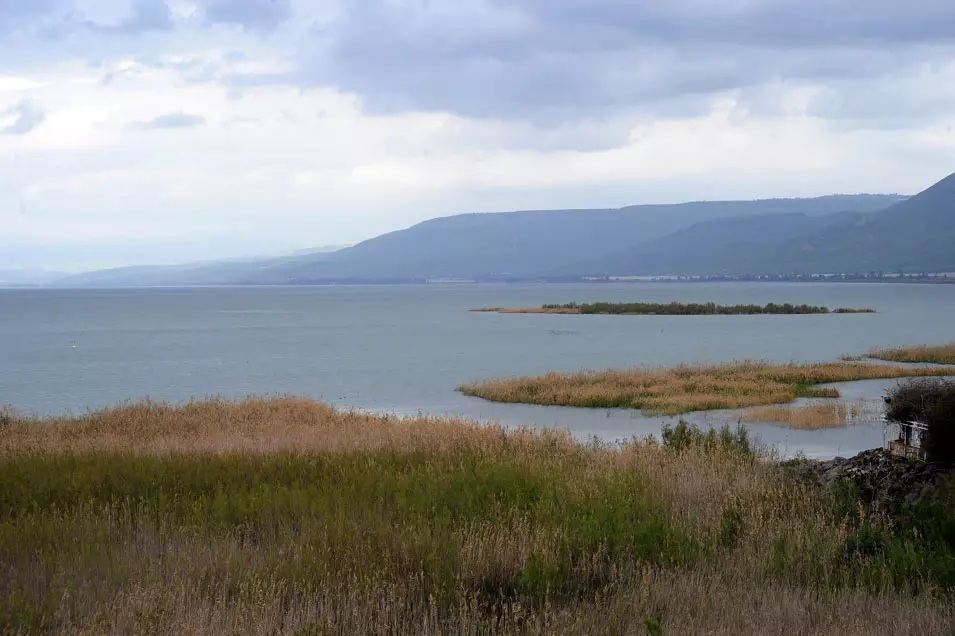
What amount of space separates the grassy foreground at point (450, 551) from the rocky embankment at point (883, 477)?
26.9 inches

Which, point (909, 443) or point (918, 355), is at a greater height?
point (909, 443)

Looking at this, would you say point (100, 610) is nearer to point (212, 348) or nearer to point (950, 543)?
point (950, 543)

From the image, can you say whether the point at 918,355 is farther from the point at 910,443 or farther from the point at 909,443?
the point at 909,443

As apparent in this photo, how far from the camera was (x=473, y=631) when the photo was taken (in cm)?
701

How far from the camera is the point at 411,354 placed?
75125mm

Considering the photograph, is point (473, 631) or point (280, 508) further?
point (280, 508)

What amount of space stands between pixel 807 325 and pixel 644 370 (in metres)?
65.1

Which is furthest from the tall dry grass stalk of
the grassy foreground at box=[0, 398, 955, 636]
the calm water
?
the grassy foreground at box=[0, 398, 955, 636]

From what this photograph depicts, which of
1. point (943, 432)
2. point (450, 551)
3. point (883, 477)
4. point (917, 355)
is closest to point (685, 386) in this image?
point (917, 355)

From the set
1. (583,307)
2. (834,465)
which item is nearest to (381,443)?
(834,465)

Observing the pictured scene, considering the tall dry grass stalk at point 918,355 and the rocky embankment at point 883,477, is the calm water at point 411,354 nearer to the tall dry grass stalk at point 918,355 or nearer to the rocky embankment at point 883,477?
the tall dry grass stalk at point 918,355

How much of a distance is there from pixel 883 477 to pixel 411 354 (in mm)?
62550

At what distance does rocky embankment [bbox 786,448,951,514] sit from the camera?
39.5 ft

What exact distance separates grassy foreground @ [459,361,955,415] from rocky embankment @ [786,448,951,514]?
18.6 metres
